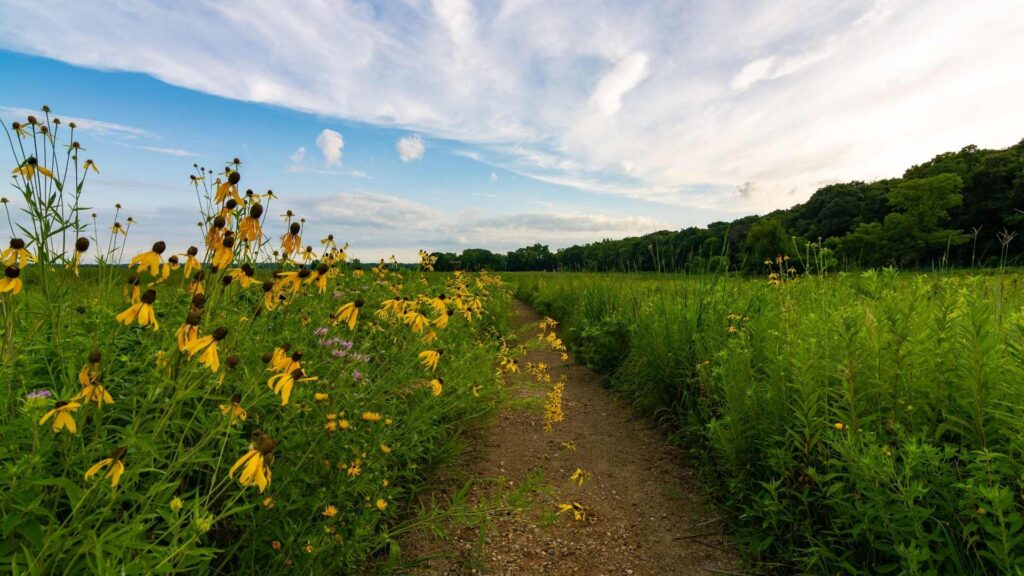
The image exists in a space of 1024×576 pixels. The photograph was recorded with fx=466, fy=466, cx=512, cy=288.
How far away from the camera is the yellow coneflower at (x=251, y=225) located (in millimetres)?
1507

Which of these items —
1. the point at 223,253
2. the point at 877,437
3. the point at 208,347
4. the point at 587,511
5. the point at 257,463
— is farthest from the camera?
the point at 587,511

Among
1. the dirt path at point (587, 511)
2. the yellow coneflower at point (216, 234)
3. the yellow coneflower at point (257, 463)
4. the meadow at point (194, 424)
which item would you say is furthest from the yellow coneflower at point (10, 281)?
the dirt path at point (587, 511)

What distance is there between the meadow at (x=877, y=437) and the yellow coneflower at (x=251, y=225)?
2375mm

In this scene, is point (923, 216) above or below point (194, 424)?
above

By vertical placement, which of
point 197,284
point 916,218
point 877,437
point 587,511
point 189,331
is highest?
point 916,218

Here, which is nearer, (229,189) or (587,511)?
(229,189)

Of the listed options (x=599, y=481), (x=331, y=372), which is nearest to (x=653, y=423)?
(x=599, y=481)

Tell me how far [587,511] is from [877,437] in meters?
1.66

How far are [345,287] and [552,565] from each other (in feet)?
11.7

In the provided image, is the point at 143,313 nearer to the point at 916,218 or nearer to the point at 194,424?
the point at 194,424

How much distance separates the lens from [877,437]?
226cm

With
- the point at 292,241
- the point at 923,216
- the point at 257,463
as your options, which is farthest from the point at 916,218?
the point at 257,463

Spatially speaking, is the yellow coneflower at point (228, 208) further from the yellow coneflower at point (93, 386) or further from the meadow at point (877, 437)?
the meadow at point (877, 437)

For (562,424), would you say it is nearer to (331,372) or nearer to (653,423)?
(653,423)
